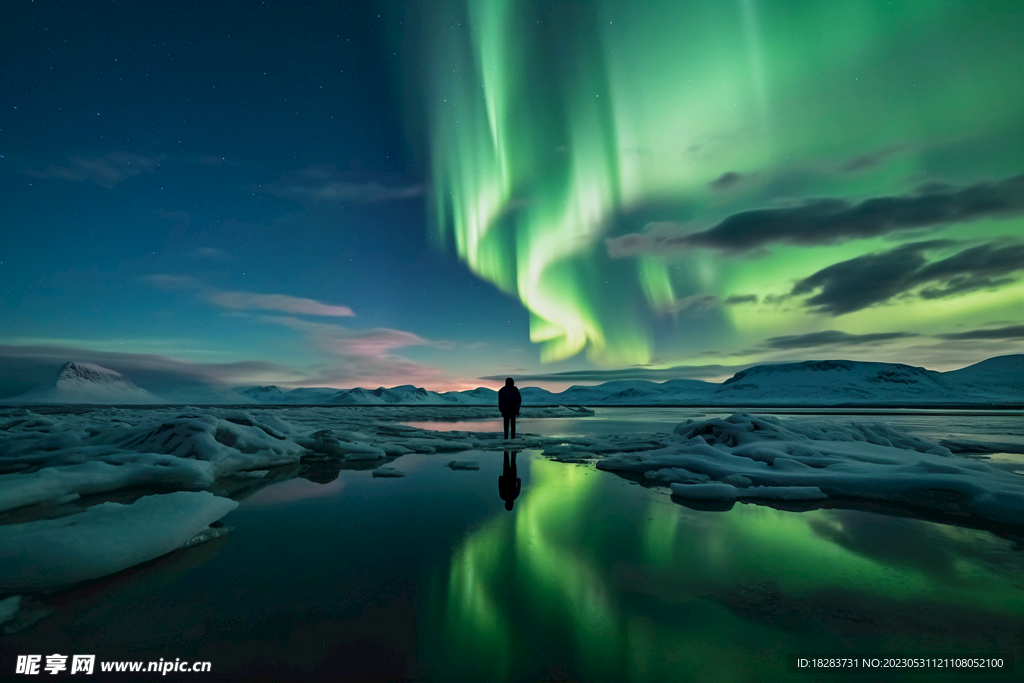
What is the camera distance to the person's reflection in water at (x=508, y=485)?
640cm

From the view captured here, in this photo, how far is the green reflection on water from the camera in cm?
248

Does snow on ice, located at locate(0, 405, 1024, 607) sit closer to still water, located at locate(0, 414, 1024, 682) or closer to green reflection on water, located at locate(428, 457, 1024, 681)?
still water, located at locate(0, 414, 1024, 682)

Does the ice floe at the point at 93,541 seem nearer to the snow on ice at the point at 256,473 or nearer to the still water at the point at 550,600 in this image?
the snow on ice at the point at 256,473

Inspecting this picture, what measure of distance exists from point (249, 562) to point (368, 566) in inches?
46.4

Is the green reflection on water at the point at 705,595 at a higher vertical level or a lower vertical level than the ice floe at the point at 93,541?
lower

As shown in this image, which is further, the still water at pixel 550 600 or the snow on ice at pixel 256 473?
the snow on ice at pixel 256 473

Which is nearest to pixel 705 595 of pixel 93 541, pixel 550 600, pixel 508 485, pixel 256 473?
pixel 550 600

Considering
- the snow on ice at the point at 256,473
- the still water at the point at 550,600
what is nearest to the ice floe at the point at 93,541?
the snow on ice at the point at 256,473

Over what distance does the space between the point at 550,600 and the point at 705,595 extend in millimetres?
1274

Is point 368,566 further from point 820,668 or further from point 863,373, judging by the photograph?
point 863,373

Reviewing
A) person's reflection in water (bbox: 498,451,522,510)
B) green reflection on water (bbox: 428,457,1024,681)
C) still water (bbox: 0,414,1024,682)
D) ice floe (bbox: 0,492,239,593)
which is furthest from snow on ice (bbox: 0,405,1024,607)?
green reflection on water (bbox: 428,457,1024,681)

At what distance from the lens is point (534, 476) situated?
8.20 m

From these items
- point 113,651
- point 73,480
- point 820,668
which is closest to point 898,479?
point 820,668

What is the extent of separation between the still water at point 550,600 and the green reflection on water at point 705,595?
2 cm
